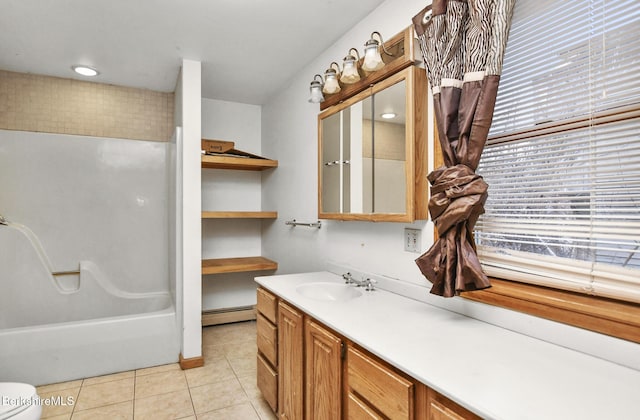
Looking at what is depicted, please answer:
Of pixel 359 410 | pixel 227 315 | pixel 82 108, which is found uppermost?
pixel 82 108

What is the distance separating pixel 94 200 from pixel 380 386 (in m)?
3.17

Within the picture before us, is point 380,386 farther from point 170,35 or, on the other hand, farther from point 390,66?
point 170,35

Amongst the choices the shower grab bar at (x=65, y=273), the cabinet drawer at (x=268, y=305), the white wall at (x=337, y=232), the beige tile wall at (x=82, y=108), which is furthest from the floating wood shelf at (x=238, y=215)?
the cabinet drawer at (x=268, y=305)

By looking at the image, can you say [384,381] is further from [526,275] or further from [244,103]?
[244,103]

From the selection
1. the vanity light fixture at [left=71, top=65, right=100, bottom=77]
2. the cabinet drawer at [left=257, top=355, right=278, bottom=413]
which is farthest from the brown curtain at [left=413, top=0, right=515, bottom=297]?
the vanity light fixture at [left=71, top=65, right=100, bottom=77]

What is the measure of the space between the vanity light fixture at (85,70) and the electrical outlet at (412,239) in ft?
9.99

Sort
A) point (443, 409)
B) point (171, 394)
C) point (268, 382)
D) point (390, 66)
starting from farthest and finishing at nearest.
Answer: point (171, 394), point (268, 382), point (390, 66), point (443, 409)

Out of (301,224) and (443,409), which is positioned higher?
(301,224)

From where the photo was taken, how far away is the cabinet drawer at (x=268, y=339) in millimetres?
1967

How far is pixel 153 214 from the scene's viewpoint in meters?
A: 3.39

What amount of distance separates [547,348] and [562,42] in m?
1.06

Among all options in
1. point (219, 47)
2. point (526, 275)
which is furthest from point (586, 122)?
point (219, 47)

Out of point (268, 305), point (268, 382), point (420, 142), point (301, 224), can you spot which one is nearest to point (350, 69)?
point (420, 142)

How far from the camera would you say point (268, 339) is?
6.75 ft
